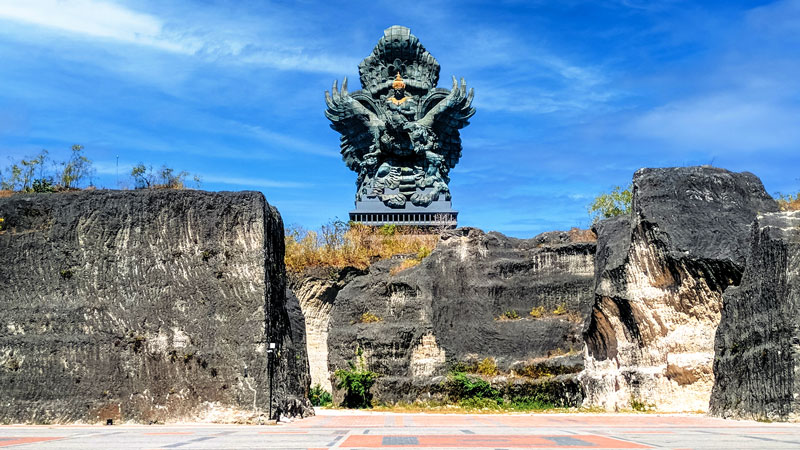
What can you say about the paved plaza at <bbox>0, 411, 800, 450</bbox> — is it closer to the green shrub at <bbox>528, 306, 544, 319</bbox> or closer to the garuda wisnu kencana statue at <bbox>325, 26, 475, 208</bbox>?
the green shrub at <bbox>528, 306, 544, 319</bbox>

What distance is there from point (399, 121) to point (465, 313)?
2809cm

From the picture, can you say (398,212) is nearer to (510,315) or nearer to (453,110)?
(453,110)

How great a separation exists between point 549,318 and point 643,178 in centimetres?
547

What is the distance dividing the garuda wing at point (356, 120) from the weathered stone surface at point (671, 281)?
3250 centimetres

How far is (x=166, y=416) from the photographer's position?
12.1 metres

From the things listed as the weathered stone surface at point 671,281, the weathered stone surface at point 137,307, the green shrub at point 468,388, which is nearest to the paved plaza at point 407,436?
the weathered stone surface at point 137,307

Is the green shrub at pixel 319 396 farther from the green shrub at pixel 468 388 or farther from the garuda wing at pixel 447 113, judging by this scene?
the garuda wing at pixel 447 113

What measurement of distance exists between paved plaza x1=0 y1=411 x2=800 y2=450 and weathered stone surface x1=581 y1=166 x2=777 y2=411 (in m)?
4.38

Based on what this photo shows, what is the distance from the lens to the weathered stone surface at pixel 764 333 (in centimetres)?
1185

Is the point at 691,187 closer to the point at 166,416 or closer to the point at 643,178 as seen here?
the point at 643,178

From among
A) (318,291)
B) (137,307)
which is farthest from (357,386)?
(137,307)

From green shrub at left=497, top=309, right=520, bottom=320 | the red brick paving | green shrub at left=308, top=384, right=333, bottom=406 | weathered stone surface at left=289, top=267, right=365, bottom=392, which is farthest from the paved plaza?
weathered stone surface at left=289, top=267, right=365, bottom=392

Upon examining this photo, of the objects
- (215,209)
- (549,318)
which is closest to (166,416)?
(215,209)

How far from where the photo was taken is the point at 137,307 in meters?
12.4
